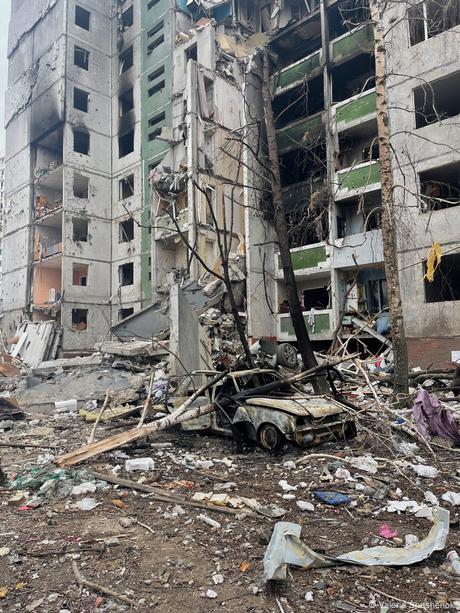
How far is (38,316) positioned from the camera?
2642 centimetres

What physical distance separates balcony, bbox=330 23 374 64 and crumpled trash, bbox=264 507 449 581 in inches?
711

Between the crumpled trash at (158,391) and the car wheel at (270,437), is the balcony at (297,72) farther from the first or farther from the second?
the car wheel at (270,437)

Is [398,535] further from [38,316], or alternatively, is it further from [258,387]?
[38,316]

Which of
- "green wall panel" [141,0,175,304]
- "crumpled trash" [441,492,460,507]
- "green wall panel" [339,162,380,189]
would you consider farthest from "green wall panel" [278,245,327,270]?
"crumpled trash" [441,492,460,507]

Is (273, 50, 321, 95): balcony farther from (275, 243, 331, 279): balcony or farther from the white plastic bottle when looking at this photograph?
the white plastic bottle

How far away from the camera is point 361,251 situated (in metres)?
15.8

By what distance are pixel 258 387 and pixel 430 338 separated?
8.42 meters

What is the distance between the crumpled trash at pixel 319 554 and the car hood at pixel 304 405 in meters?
2.52

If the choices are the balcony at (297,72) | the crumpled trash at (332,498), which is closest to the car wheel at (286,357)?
the crumpled trash at (332,498)

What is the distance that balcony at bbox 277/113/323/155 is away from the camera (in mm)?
17859

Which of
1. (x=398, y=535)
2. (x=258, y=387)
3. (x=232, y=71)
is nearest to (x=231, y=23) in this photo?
(x=232, y=71)

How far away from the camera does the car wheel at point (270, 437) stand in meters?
5.80

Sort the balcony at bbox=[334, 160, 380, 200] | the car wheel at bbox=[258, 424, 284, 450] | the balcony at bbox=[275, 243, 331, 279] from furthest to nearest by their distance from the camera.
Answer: the balcony at bbox=[275, 243, 331, 279], the balcony at bbox=[334, 160, 380, 200], the car wheel at bbox=[258, 424, 284, 450]

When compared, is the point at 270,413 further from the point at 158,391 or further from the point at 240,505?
the point at 158,391
